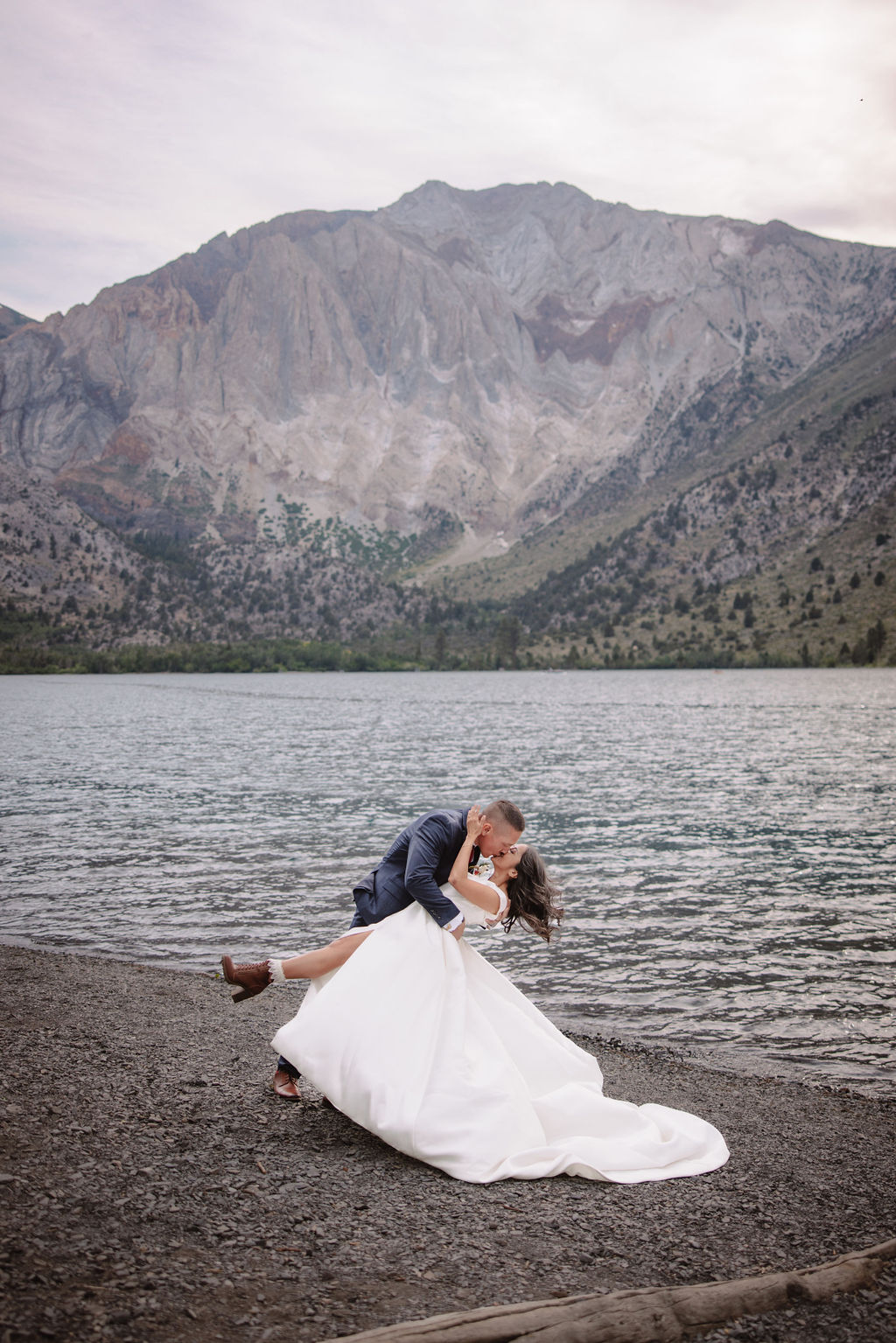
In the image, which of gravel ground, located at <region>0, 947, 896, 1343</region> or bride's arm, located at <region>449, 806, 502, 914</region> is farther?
bride's arm, located at <region>449, 806, 502, 914</region>

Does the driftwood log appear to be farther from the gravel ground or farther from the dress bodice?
the dress bodice

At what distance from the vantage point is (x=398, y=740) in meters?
85.3

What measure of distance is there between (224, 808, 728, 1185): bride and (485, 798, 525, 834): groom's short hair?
9.8 inches

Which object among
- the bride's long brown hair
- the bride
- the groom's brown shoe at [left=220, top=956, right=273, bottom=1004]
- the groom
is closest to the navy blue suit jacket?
the groom

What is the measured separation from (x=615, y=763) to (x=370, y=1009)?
56176 millimetres

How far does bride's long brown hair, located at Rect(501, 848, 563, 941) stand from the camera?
Answer: 33.0 ft

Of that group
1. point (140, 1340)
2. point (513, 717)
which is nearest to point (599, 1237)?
point (140, 1340)

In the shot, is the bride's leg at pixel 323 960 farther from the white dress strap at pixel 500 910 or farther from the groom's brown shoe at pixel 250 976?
the white dress strap at pixel 500 910

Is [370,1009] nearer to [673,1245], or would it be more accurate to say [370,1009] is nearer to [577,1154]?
[577,1154]

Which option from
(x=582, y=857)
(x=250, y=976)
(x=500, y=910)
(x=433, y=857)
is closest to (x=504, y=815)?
(x=433, y=857)

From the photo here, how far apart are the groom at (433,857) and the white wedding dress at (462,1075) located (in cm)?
26

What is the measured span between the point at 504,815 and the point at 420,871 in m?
1.03

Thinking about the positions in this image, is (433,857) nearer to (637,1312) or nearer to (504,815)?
(504,815)

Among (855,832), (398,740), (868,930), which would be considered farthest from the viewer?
(398,740)
